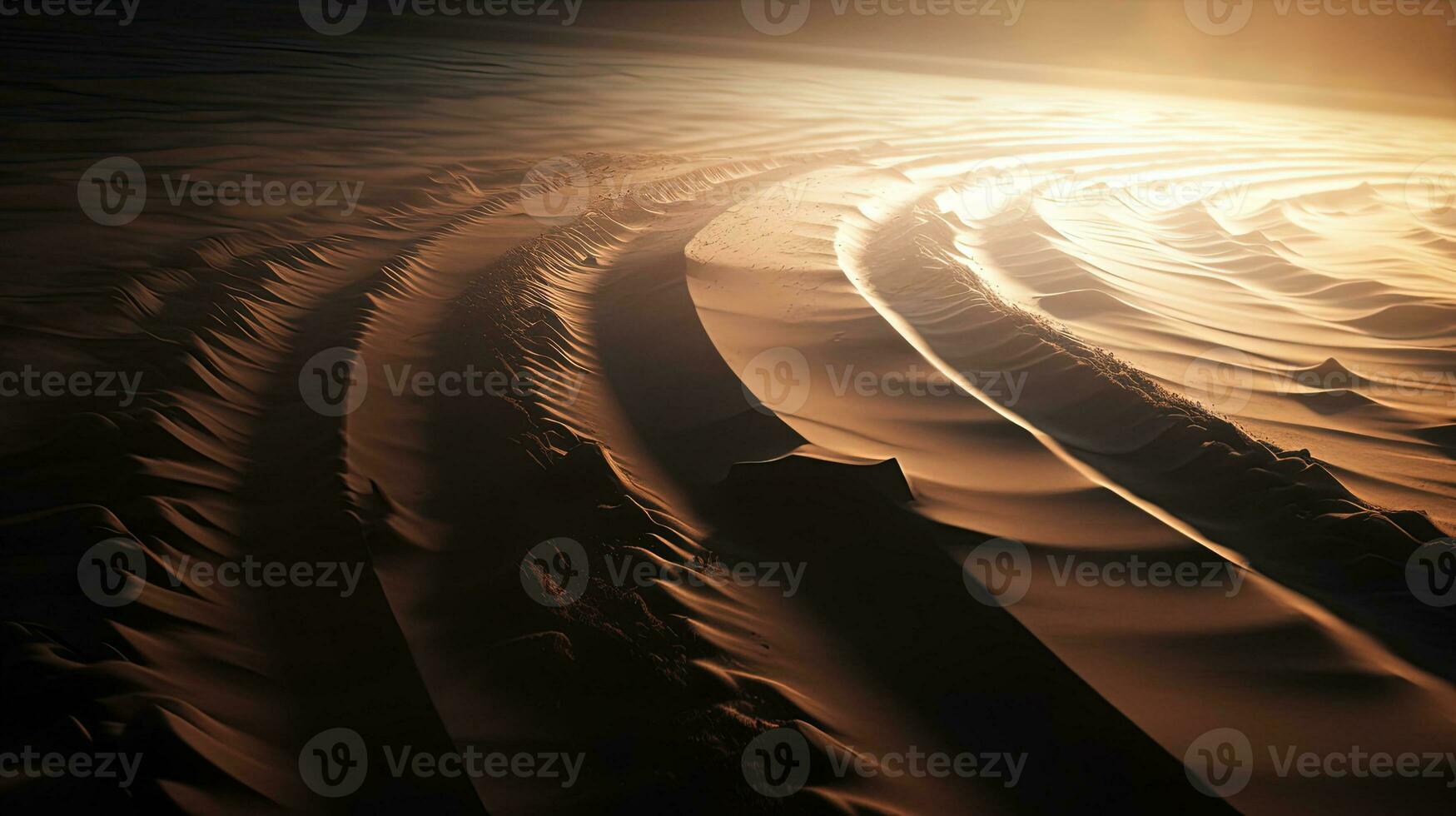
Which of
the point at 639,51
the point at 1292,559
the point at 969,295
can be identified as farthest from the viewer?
the point at 639,51

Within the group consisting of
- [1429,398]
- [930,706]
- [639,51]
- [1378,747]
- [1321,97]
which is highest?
[1321,97]

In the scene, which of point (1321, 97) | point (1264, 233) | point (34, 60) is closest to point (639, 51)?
point (34, 60)

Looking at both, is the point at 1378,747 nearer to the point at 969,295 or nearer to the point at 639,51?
the point at 969,295

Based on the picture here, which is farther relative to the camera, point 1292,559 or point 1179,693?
point 1292,559

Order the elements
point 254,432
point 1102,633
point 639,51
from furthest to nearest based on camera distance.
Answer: point 639,51
point 254,432
point 1102,633

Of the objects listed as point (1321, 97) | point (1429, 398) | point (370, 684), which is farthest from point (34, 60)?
point (1321, 97)

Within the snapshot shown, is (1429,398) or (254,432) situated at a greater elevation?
(1429,398)

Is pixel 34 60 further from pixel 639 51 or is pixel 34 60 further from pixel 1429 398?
pixel 1429 398

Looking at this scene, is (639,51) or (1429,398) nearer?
(1429,398)

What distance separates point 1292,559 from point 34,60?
48.2ft

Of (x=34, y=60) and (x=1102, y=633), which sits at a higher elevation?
(x=34, y=60)

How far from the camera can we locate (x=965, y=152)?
480 inches

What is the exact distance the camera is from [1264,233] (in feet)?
29.5

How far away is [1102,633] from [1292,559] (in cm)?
117
